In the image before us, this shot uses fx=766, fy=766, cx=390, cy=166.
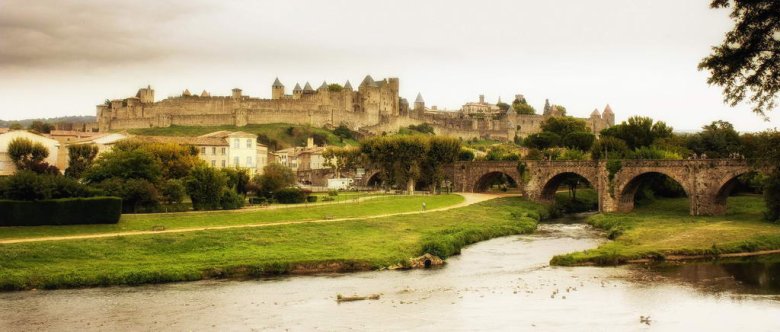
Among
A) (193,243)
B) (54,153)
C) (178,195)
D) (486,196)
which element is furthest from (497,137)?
(193,243)

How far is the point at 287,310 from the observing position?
26625 mm

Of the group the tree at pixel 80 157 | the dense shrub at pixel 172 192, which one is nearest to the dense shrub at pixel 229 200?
the dense shrub at pixel 172 192

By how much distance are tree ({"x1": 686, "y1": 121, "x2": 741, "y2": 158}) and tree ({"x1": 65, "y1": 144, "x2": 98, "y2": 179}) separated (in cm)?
5849

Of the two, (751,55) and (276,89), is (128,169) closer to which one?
(751,55)

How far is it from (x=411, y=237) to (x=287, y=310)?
17748 mm

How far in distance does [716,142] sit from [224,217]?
5440 centimetres

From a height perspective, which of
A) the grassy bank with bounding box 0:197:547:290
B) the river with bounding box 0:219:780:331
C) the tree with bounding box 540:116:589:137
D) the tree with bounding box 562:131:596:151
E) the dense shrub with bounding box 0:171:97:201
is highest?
the tree with bounding box 540:116:589:137

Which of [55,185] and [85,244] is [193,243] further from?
[55,185]

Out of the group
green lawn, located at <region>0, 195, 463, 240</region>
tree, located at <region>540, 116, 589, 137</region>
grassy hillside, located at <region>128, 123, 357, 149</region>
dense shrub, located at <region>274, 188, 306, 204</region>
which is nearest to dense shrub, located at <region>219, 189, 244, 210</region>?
green lawn, located at <region>0, 195, 463, 240</region>

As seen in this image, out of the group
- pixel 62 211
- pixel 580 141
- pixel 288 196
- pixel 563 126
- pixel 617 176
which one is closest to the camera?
pixel 62 211

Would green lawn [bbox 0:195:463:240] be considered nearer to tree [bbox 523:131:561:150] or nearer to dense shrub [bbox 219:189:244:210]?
dense shrub [bbox 219:189:244:210]

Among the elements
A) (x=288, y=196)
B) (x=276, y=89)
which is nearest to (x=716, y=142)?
(x=288, y=196)

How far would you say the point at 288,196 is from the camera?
56562 mm

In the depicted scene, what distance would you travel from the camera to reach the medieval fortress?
138750 millimetres
